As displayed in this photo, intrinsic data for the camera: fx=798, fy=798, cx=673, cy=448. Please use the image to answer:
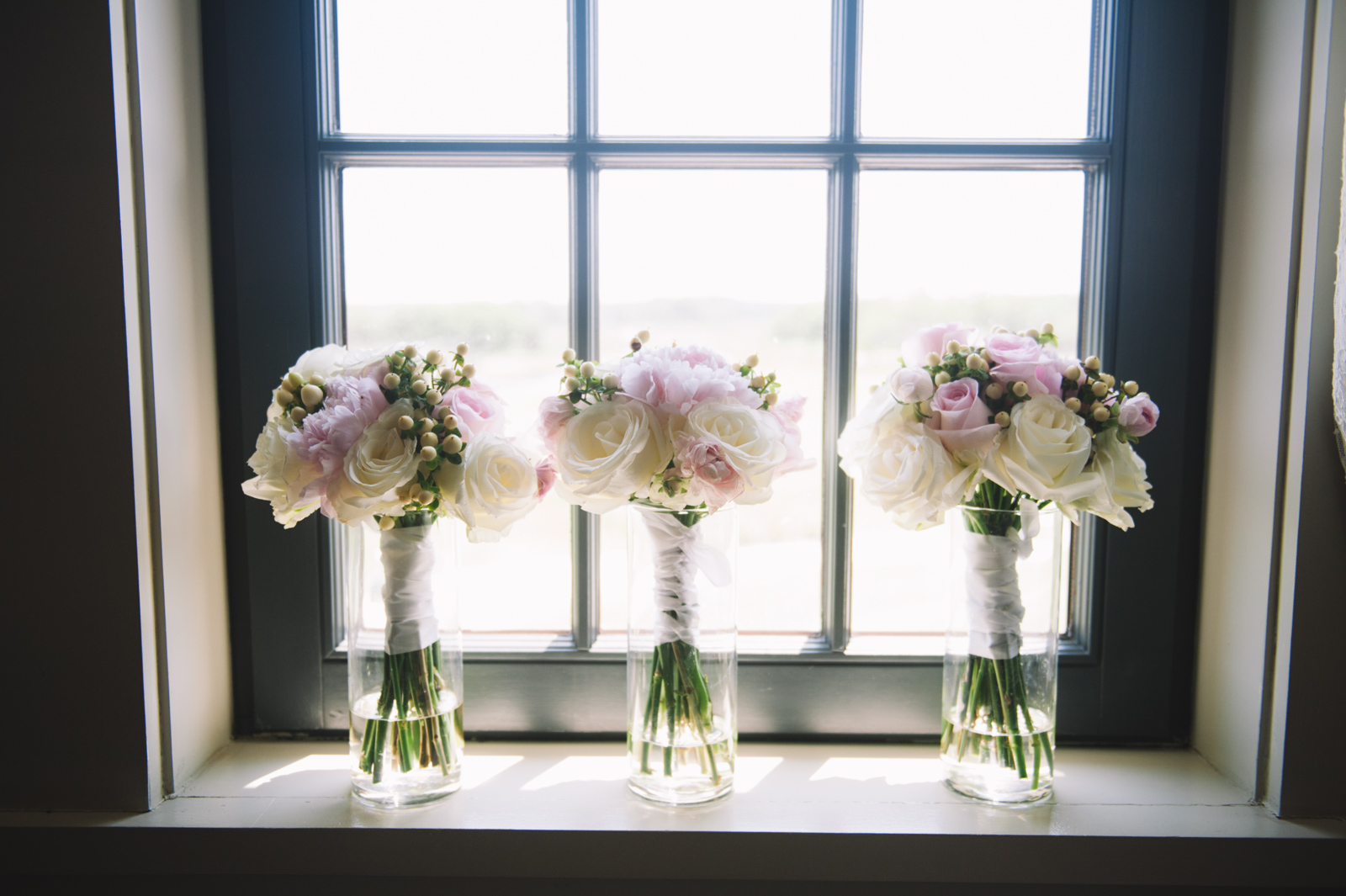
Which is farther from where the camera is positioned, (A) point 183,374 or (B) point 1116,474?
(A) point 183,374

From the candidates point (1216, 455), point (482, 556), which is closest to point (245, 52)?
point (482, 556)

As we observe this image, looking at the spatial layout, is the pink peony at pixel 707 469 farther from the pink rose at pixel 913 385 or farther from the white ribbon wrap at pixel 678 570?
the pink rose at pixel 913 385

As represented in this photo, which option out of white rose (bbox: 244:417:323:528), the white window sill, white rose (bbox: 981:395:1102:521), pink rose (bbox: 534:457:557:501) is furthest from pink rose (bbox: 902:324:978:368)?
white rose (bbox: 244:417:323:528)

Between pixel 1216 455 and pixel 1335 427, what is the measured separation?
0.16m

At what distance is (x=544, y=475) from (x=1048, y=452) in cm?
52

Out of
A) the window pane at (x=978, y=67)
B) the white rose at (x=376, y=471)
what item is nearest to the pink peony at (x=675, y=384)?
the white rose at (x=376, y=471)

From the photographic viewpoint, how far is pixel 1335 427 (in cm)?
86

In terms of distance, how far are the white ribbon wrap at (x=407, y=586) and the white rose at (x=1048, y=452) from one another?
64cm

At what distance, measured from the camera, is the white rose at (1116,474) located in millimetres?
833

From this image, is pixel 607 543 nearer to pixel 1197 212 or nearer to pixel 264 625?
pixel 264 625

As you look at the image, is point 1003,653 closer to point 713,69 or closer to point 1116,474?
point 1116,474

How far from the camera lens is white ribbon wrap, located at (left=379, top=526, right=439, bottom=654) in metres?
0.90

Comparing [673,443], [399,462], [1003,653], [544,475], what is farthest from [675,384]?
[1003,653]

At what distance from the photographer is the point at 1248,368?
3.14ft
